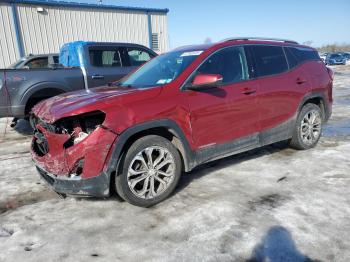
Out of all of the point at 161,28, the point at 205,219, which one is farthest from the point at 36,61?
the point at 161,28

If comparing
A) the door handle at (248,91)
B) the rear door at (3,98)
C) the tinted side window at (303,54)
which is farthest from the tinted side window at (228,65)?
the rear door at (3,98)

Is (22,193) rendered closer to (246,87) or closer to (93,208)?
(93,208)

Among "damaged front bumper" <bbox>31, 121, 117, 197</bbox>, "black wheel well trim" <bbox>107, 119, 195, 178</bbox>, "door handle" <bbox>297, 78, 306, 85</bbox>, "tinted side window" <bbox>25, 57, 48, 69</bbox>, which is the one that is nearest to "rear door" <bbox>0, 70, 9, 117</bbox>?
"tinted side window" <bbox>25, 57, 48, 69</bbox>

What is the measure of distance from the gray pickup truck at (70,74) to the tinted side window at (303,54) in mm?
3879

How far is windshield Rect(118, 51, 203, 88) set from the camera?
3.90m

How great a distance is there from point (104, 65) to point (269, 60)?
4.01 m

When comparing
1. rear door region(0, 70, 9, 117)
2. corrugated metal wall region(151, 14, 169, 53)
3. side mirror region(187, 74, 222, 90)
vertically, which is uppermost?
corrugated metal wall region(151, 14, 169, 53)

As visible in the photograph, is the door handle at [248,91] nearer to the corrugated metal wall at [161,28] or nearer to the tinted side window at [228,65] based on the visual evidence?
the tinted side window at [228,65]

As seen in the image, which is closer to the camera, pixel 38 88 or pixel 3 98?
pixel 3 98

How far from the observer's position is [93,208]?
11.6 ft

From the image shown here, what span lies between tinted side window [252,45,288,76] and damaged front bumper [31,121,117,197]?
242cm

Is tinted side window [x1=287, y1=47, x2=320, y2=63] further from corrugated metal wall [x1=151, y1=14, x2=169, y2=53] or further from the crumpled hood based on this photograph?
corrugated metal wall [x1=151, y1=14, x2=169, y2=53]

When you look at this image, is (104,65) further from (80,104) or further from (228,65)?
(80,104)

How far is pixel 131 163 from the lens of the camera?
10.9ft
